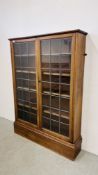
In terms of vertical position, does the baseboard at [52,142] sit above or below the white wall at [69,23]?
below

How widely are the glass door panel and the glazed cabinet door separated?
0.20m

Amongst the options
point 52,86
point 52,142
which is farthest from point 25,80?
point 52,142

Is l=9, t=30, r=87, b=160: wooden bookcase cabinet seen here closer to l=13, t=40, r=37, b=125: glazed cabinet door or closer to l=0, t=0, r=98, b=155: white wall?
l=13, t=40, r=37, b=125: glazed cabinet door

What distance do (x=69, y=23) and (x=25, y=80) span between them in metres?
1.08

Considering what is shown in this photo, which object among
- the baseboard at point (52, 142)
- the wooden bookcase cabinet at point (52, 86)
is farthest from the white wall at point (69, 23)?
the baseboard at point (52, 142)

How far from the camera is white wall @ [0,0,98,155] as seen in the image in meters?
1.92

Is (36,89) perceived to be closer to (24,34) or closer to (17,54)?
(17,54)

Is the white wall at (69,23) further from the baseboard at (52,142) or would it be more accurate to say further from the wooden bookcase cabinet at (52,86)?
the baseboard at (52,142)

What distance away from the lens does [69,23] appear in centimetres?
207

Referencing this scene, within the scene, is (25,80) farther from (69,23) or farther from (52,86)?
(69,23)

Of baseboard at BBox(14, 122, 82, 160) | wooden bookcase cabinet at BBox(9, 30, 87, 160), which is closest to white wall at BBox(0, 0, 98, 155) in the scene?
wooden bookcase cabinet at BBox(9, 30, 87, 160)

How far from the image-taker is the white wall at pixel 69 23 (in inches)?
75.8
